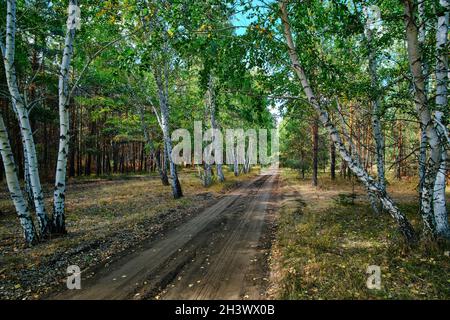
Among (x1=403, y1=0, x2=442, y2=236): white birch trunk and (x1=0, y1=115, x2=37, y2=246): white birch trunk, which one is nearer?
(x1=403, y1=0, x2=442, y2=236): white birch trunk

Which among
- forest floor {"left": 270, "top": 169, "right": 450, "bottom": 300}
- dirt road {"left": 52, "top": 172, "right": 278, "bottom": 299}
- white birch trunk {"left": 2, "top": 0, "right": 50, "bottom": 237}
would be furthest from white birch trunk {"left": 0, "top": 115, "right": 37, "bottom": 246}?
forest floor {"left": 270, "top": 169, "right": 450, "bottom": 300}

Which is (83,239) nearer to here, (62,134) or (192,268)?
(62,134)

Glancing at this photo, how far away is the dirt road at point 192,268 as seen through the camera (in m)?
5.25

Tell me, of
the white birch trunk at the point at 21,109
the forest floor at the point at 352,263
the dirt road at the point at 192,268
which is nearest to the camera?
the forest floor at the point at 352,263

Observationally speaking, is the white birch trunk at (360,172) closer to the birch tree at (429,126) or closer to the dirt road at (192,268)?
the birch tree at (429,126)

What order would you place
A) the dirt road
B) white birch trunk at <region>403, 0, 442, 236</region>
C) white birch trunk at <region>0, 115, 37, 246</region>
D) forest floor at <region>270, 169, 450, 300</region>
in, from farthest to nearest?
white birch trunk at <region>0, 115, 37, 246</region> < white birch trunk at <region>403, 0, 442, 236</region> < the dirt road < forest floor at <region>270, 169, 450, 300</region>

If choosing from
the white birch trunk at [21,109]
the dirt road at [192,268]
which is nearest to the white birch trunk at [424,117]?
the dirt road at [192,268]

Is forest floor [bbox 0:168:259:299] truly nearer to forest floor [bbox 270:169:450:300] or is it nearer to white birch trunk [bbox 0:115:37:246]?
white birch trunk [bbox 0:115:37:246]

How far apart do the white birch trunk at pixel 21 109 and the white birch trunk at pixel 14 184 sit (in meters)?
0.42

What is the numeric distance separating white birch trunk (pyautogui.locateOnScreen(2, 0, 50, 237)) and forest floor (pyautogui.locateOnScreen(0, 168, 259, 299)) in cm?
106

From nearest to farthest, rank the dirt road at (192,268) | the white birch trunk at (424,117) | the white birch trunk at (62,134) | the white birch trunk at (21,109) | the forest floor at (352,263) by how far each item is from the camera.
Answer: the forest floor at (352,263), the dirt road at (192,268), the white birch trunk at (424,117), the white birch trunk at (21,109), the white birch trunk at (62,134)

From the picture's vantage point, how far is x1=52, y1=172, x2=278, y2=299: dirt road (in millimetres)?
5250

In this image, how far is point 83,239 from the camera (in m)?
8.66

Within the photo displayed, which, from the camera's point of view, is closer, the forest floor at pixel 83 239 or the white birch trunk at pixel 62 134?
the forest floor at pixel 83 239
